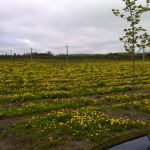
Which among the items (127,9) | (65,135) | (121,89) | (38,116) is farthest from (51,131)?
(121,89)

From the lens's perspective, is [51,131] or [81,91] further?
[81,91]

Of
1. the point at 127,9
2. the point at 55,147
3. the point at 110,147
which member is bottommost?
the point at 55,147

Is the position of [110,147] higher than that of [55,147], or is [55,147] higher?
[110,147]

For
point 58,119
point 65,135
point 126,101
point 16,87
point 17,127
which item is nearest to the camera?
point 65,135

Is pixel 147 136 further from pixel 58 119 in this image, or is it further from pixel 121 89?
pixel 121 89

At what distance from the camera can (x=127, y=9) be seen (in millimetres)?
12039

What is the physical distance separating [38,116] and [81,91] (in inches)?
252

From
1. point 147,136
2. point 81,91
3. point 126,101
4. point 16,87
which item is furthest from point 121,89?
point 147,136

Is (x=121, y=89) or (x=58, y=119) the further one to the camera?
(x=121, y=89)

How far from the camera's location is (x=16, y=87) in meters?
19.9

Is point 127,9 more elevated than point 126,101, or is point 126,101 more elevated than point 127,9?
point 127,9

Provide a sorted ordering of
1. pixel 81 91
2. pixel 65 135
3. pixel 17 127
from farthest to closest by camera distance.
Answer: pixel 81 91, pixel 17 127, pixel 65 135

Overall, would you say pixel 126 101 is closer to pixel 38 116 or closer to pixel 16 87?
pixel 38 116

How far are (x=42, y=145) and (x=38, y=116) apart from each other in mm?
3036
